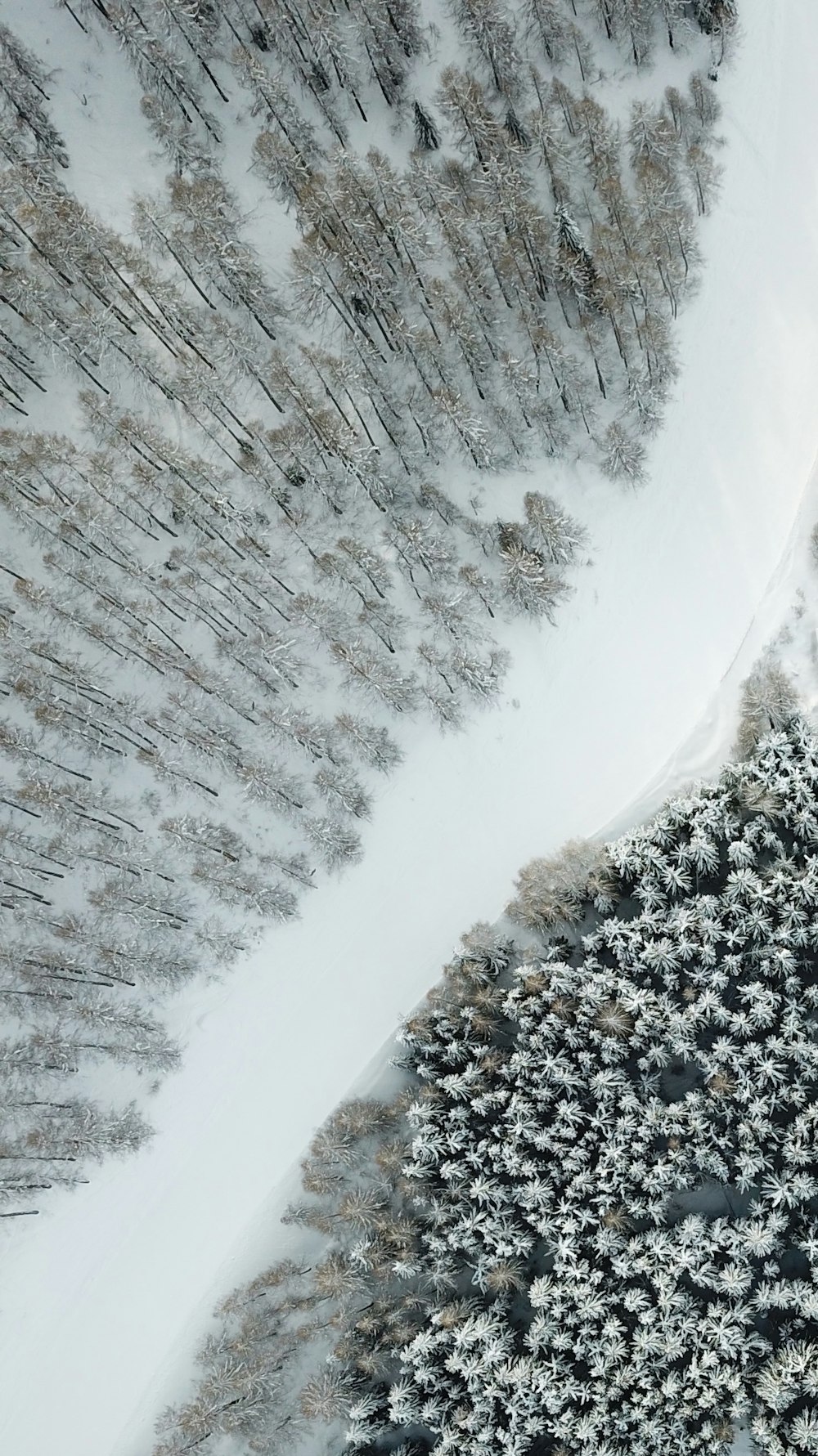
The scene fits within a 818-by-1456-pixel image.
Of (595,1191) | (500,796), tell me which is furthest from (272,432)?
(595,1191)

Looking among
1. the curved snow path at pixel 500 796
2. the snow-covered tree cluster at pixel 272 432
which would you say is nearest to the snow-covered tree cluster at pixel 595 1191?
the curved snow path at pixel 500 796

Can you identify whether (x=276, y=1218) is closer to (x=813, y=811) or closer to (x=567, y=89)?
(x=813, y=811)

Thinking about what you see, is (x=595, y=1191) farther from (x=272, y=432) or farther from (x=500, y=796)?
(x=272, y=432)

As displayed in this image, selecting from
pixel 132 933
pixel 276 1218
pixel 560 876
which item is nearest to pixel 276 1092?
Answer: pixel 276 1218

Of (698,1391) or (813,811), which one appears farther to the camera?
(813,811)

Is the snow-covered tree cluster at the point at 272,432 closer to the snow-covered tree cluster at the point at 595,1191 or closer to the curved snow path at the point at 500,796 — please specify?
the curved snow path at the point at 500,796

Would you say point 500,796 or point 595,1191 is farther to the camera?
point 500,796

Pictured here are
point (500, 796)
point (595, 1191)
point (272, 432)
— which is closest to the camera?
point (595, 1191)
